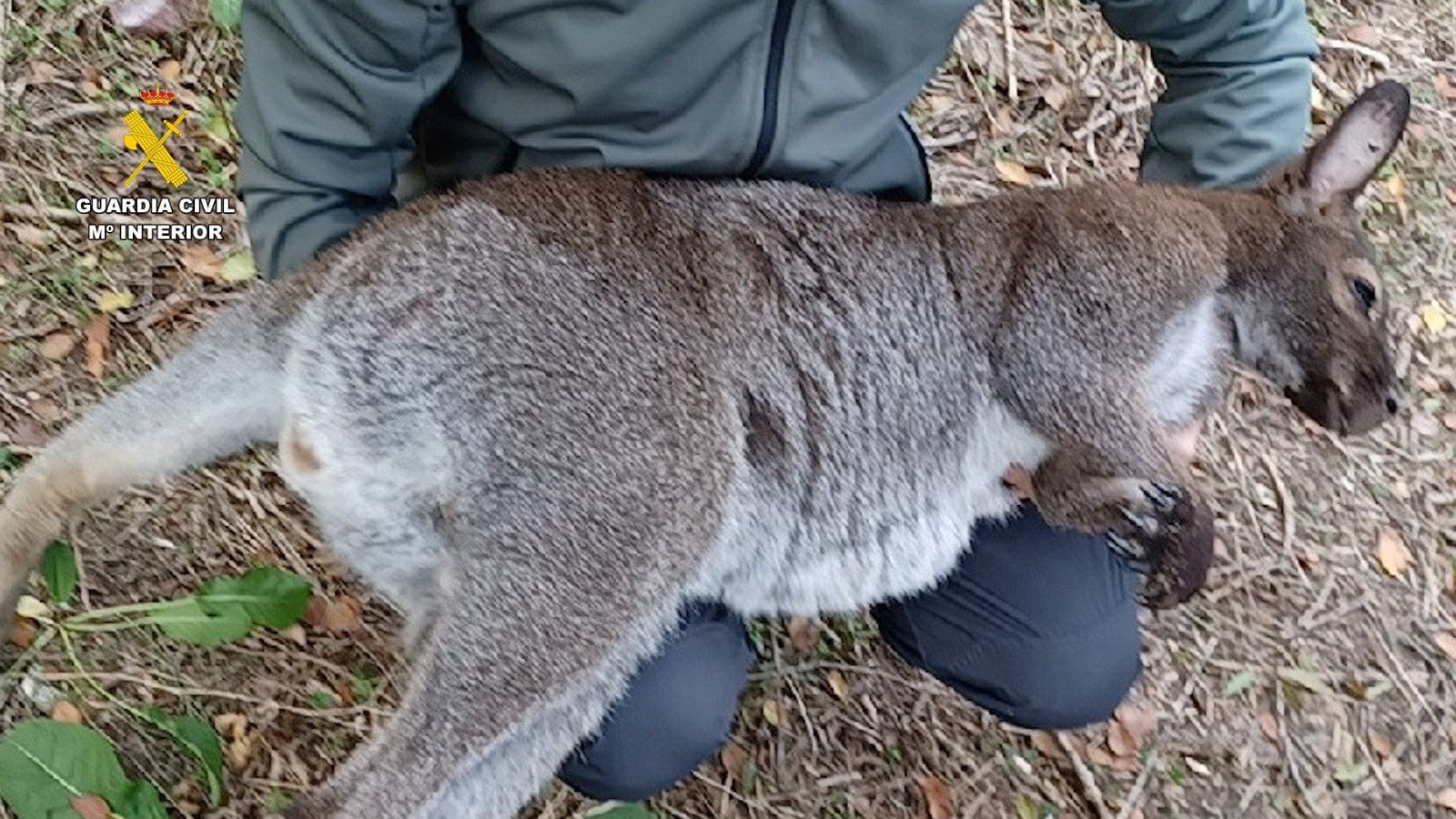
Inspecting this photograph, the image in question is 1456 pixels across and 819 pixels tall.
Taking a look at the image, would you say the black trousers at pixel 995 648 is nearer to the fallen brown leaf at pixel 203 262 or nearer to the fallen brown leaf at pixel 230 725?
the fallen brown leaf at pixel 230 725

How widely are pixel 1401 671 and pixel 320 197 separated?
2.79 meters

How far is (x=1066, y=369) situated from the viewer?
2551 mm

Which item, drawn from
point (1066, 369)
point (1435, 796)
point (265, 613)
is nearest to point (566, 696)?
point (265, 613)

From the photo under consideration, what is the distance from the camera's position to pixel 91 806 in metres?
2.65

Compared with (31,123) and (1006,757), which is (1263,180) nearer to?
(1006,757)

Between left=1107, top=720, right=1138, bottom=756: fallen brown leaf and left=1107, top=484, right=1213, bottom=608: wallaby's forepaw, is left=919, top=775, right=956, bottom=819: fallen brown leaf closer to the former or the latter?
left=1107, top=720, right=1138, bottom=756: fallen brown leaf

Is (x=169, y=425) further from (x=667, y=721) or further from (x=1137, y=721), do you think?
(x=1137, y=721)

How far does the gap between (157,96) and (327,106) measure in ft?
5.25

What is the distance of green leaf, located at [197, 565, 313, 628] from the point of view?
2.87 meters

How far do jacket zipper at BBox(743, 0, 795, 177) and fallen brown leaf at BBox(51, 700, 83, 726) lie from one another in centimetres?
168

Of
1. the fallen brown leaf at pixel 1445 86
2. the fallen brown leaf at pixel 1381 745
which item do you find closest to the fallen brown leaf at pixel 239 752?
the fallen brown leaf at pixel 1381 745

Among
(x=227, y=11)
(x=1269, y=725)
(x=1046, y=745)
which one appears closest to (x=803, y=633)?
(x=1046, y=745)

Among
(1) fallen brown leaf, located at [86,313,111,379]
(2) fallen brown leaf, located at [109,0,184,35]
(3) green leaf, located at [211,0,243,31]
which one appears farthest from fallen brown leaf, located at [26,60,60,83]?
(1) fallen brown leaf, located at [86,313,111,379]

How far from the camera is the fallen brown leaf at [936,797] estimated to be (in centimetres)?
330
